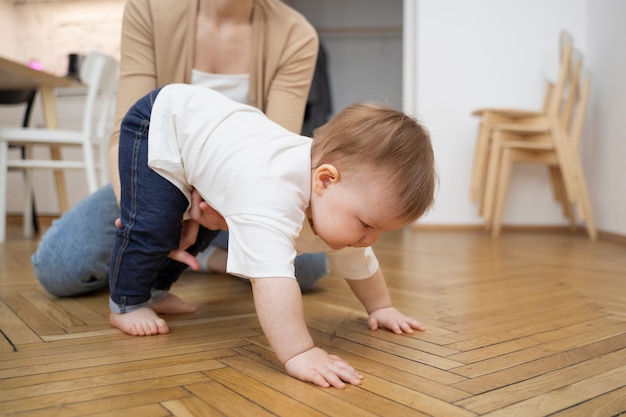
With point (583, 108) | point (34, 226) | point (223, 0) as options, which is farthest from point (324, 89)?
point (223, 0)

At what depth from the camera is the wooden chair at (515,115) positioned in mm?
2189

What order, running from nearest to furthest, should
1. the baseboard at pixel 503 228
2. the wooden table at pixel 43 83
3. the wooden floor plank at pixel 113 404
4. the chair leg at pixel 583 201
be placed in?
the wooden floor plank at pixel 113 404
the wooden table at pixel 43 83
the chair leg at pixel 583 201
the baseboard at pixel 503 228

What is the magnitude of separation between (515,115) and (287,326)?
201cm

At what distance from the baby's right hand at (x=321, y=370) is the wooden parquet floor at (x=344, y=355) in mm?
11

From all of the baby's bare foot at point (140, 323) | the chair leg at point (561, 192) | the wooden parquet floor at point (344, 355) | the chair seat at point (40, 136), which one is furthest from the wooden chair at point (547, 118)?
the baby's bare foot at point (140, 323)

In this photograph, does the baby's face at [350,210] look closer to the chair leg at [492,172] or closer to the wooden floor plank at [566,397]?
the wooden floor plank at [566,397]

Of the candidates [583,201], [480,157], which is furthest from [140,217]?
[583,201]

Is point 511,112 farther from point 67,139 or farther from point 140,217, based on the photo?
point 140,217

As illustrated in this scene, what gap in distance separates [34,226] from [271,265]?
6.97 feet

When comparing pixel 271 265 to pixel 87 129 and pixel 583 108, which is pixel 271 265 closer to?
pixel 87 129

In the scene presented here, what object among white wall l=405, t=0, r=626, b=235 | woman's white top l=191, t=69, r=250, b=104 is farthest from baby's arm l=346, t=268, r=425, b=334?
white wall l=405, t=0, r=626, b=235

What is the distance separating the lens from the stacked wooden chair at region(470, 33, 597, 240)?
7.27ft

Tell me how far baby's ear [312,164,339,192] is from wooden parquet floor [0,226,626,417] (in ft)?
0.65

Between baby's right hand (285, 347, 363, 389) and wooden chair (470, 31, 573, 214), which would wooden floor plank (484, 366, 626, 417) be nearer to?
baby's right hand (285, 347, 363, 389)
